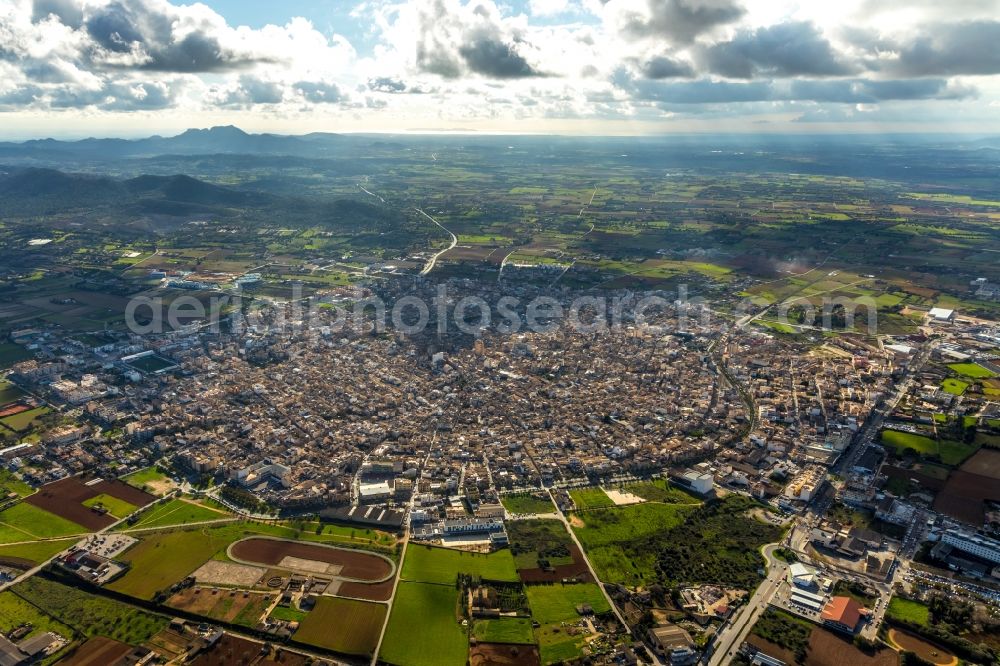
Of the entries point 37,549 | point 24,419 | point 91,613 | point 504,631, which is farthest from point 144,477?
point 504,631

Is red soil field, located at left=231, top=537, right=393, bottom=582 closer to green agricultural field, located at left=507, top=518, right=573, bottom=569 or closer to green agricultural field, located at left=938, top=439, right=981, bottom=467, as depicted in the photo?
green agricultural field, located at left=507, top=518, right=573, bottom=569

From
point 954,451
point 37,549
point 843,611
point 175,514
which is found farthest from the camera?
point 954,451

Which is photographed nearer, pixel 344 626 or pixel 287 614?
pixel 344 626

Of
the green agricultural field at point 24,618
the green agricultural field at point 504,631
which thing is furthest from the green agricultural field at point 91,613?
the green agricultural field at point 504,631

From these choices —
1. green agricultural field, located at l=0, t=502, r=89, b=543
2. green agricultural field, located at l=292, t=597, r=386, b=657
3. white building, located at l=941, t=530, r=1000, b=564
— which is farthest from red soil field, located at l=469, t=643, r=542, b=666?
green agricultural field, located at l=0, t=502, r=89, b=543

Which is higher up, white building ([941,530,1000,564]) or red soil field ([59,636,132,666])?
white building ([941,530,1000,564])

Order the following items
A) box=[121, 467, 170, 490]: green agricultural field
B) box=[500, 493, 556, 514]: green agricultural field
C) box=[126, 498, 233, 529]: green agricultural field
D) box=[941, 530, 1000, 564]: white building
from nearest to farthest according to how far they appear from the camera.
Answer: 1. box=[941, 530, 1000, 564]: white building
2. box=[126, 498, 233, 529]: green agricultural field
3. box=[500, 493, 556, 514]: green agricultural field
4. box=[121, 467, 170, 490]: green agricultural field

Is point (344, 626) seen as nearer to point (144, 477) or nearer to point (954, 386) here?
point (144, 477)

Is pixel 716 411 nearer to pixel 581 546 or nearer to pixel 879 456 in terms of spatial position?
pixel 879 456
